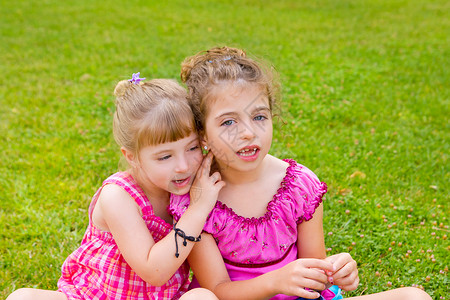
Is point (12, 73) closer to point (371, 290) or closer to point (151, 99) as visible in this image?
point (151, 99)

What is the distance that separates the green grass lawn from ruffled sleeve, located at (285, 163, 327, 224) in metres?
0.32

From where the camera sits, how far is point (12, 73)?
234 inches

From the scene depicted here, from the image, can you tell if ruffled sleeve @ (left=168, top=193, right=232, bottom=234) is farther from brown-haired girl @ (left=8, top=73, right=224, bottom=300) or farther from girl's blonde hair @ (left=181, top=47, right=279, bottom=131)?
girl's blonde hair @ (left=181, top=47, right=279, bottom=131)

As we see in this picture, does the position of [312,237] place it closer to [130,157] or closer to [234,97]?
[234,97]

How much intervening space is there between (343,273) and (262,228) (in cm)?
41

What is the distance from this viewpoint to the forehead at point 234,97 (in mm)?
2012

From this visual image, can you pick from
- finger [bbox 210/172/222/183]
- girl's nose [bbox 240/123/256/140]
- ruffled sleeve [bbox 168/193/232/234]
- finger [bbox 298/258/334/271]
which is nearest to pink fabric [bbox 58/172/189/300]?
ruffled sleeve [bbox 168/193/232/234]

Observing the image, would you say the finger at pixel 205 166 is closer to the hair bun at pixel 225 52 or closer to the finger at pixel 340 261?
the hair bun at pixel 225 52

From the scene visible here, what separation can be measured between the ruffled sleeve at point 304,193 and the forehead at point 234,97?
15.8 inches

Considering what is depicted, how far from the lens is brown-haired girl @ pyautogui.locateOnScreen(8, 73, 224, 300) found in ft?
6.44

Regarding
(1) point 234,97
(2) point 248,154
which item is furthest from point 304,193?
(1) point 234,97

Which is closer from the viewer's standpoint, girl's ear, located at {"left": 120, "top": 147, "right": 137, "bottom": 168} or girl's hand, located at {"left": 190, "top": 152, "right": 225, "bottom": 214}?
girl's hand, located at {"left": 190, "top": 152, "right": 225, "bottom": 214}

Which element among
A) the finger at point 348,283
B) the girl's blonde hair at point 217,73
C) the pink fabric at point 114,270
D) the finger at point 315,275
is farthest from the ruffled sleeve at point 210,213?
the finger at point 348,283

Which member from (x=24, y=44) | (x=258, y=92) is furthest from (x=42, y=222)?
(x=24, y=44)
